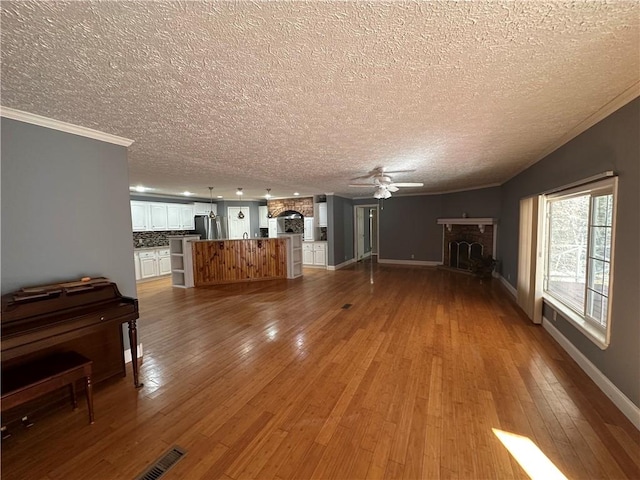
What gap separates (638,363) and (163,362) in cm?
402

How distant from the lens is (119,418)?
200 centimetres

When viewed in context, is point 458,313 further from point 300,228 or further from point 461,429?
point 300,228

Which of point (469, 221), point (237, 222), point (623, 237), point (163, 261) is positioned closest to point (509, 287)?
point (469, 221)

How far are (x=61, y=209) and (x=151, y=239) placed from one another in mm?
5975

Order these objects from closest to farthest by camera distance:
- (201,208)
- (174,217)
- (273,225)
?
(174,217) → (201,208) → (273,225)

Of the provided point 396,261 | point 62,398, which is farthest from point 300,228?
point 62,398

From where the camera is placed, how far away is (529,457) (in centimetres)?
161

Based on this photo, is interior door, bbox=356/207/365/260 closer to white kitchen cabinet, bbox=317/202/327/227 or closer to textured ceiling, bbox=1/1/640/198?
white kitchen cabinet, bbox=317/202/327/227

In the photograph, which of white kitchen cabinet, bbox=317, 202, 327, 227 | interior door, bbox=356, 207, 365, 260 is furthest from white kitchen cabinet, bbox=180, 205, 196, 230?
interior door, bbox=356, 207, 365, 260

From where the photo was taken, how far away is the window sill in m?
2.26

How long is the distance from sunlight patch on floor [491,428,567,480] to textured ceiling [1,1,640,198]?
2.32 meters

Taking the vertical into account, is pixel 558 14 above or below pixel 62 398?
above

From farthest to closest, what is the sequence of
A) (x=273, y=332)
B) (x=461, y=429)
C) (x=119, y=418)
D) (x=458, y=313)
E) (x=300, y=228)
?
(x=300, y=228)
(x=458, y=313)
(x=273, y=332)
(x=119, y=418)
(x=461, y=429)

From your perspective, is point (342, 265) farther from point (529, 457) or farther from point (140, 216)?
point (529, 457)
